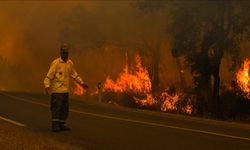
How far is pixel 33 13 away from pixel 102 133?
45.1 meters

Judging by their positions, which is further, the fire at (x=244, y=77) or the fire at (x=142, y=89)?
the fire at (x=142, y=89)

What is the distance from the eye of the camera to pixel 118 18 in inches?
1569

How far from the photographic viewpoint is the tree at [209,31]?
2364cm

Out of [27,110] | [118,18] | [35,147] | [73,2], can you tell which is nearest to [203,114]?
[27,110]

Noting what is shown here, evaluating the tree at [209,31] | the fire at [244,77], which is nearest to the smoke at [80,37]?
the tree at [209,31]

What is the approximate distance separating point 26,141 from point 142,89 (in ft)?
69.6

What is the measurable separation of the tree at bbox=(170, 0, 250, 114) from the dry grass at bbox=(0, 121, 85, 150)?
12.9m

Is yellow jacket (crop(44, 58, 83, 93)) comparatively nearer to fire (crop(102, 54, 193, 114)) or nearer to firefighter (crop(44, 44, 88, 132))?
firefighter (crop(44, 44, 88, 132))

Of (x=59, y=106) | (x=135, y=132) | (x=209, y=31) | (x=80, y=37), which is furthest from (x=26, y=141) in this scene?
(x=80, y=37)

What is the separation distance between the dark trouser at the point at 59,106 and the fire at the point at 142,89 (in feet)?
34.5

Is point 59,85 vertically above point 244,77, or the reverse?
point 244,77

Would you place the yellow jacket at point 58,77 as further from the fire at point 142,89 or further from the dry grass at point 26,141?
the fire at point 142,89

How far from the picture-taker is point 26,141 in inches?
415

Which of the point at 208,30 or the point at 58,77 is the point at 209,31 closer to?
the point at 208,30
